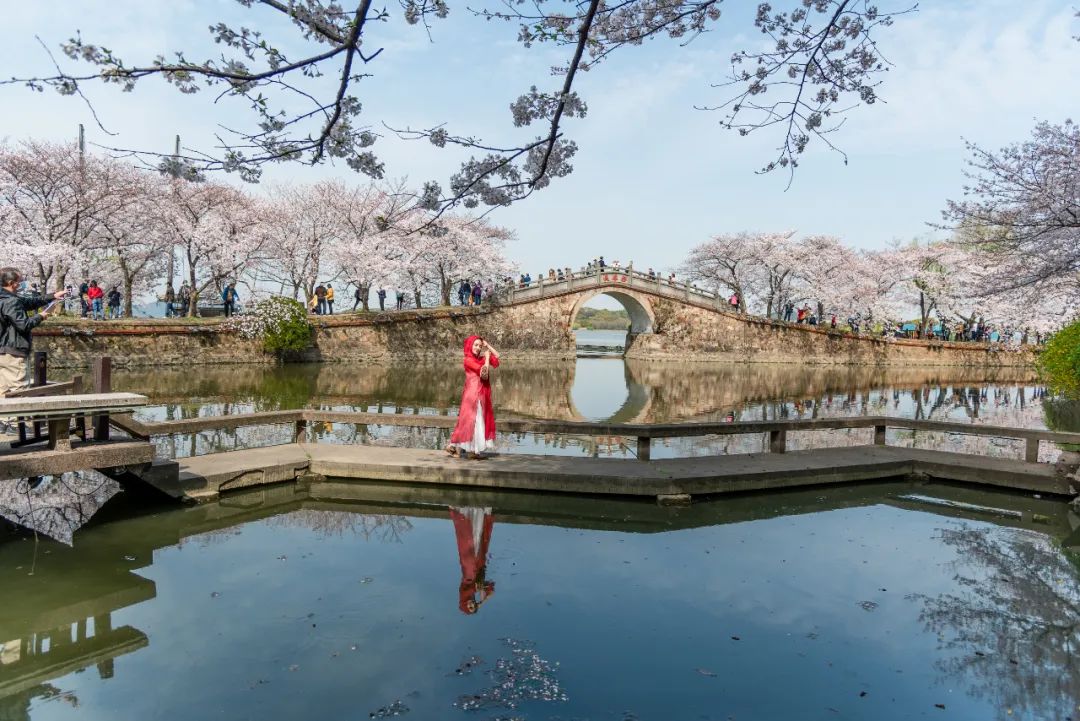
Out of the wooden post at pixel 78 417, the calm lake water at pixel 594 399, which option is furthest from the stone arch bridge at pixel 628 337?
the wooden post at pixel 78 417

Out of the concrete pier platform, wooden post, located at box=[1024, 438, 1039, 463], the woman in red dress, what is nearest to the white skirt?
the woman in red dress

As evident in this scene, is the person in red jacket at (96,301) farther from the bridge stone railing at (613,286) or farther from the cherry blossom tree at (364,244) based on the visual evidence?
the bridge stone railing at (613,286)

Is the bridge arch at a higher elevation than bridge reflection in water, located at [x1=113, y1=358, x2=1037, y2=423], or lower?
higher

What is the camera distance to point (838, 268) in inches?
2008

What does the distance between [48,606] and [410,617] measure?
2612 mm

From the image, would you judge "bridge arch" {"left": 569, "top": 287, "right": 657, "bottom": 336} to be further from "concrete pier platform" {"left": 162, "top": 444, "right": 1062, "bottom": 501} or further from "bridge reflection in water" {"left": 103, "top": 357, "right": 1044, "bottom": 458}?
"concrete pier platform" {"left": 162, "top": 444, "right": 1062, "bottom": 501}

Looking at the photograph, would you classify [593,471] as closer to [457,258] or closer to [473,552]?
→ [473,552]

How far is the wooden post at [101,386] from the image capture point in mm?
6809

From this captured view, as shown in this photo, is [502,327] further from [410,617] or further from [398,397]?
[410,617]

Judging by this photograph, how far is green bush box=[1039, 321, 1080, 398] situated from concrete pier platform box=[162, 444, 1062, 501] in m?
8.48

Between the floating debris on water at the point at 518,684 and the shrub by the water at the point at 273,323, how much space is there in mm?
28194

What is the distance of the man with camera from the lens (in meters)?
6.62

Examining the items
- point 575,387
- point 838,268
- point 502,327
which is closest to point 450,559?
point 575,387

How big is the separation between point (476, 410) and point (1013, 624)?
588 centimetres
